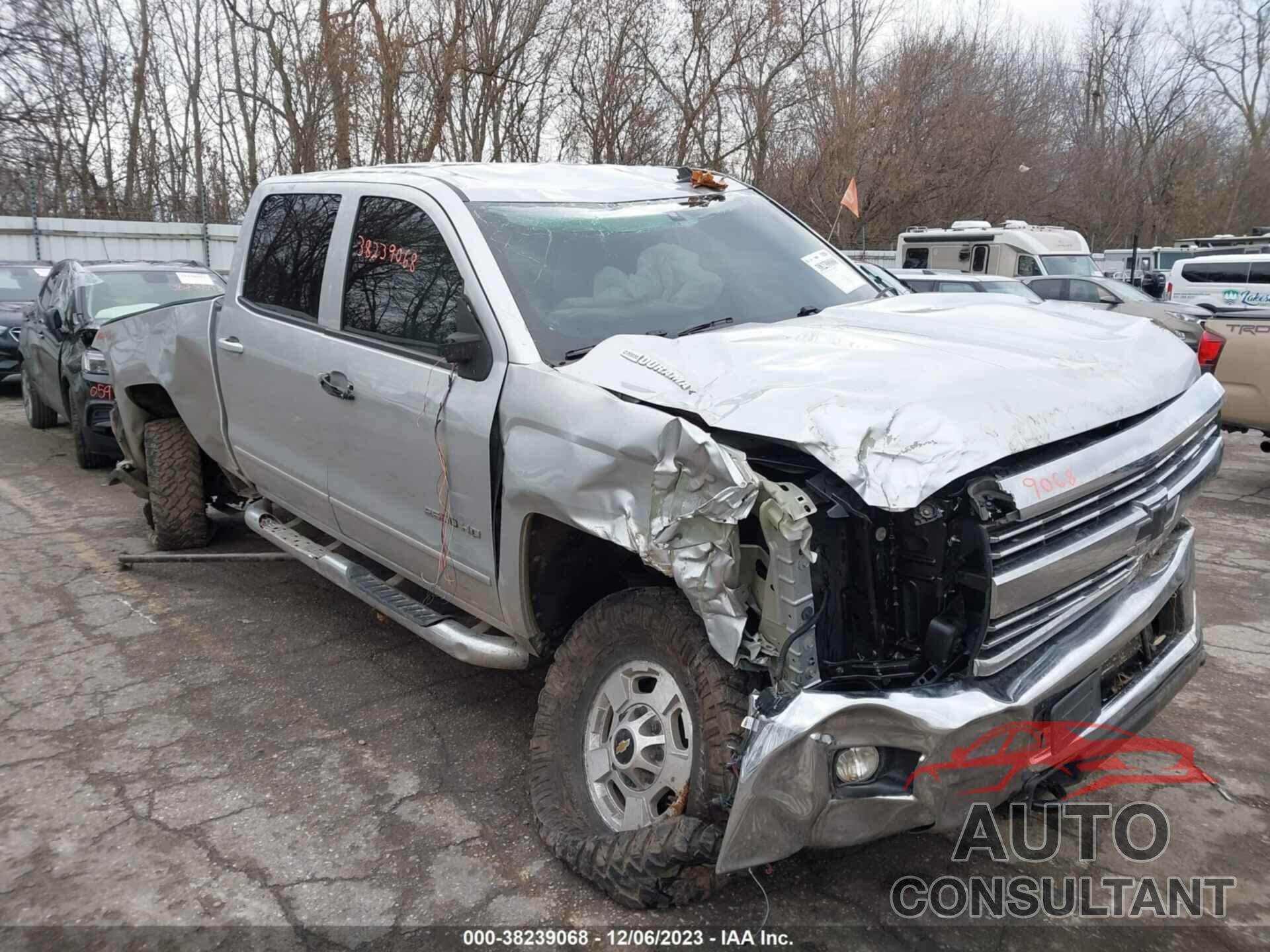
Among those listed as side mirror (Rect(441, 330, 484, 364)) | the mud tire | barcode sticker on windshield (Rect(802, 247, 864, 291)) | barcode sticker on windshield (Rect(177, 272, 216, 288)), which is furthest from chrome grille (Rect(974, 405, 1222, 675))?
barcode sticker on windshield (Rect(177, 272, 216, 288))

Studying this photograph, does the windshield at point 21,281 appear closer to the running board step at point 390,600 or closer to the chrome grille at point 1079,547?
the running board step at point 390,600

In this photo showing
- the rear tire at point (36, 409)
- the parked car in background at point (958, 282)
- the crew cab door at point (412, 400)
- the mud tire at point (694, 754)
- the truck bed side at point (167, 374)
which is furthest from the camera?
the parked car in background at point (958, 282)

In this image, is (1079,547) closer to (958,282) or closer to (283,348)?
(283,348)

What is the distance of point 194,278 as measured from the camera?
10.1 meters

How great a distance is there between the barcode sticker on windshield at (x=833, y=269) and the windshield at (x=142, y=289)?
659 cm

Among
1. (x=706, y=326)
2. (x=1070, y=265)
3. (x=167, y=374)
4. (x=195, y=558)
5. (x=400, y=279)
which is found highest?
(x=1070, y=265)

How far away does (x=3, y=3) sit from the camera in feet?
56.2

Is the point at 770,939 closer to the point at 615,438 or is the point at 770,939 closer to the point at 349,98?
the point at 615,438

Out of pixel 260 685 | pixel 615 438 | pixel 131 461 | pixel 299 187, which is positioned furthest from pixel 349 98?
pixel 615 438

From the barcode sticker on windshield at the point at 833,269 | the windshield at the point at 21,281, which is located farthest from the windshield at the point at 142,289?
the barcode sticker on windshield at the point at 833,269

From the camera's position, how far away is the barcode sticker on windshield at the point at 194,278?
996 centimetres

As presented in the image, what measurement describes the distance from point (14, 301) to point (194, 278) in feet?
15.7

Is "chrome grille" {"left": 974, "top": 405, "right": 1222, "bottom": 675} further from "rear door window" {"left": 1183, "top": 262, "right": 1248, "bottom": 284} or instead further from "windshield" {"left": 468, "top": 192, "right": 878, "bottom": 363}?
"rear door window" {"left": 1183, "top": 262, "right": 1248, "bottom": 284}

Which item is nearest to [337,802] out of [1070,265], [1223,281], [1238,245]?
[1223,281]
